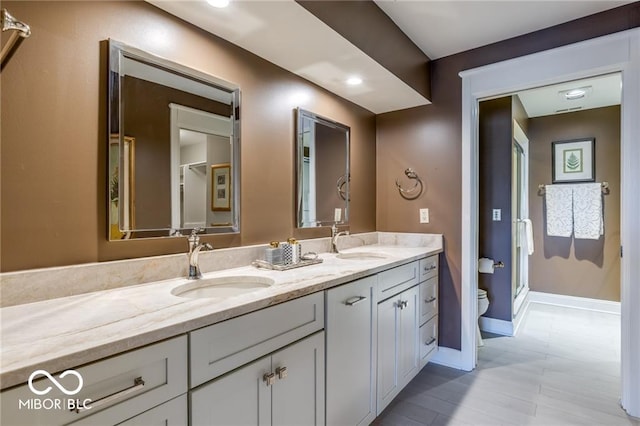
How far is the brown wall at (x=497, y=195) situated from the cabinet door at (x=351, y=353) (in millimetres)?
2032

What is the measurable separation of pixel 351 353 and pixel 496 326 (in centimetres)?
228

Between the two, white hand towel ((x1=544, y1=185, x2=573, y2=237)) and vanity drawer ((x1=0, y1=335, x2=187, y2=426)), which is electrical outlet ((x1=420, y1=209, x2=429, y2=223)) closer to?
vanity drawer ((x1=0, y1=335, x2=187, y2=426))

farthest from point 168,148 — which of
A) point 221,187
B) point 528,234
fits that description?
point 528,234

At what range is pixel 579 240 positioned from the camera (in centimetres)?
396

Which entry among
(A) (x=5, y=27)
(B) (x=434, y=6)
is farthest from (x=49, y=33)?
(B) (x=434, y=6)

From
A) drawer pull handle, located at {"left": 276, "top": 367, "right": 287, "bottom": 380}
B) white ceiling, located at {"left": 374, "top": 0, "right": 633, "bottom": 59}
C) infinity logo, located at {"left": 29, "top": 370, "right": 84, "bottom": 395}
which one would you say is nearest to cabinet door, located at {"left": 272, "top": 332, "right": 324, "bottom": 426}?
drawer pull handle, located at {"left": 276, "top": 367, "right": 287, "bottom": 380}

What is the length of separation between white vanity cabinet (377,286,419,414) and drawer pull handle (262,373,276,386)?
80 centimetres

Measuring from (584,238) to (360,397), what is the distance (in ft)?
12.6

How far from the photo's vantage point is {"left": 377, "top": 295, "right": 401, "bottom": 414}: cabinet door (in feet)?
5.83

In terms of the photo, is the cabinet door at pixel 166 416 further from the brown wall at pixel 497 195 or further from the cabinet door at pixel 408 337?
the brown wall at pixel 497 195

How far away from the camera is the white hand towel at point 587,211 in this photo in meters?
3.79

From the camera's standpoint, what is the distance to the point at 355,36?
171cm

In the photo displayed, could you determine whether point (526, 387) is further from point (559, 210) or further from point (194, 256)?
point (559, 210)

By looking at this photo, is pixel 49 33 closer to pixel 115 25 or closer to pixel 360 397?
pixel 115 25
